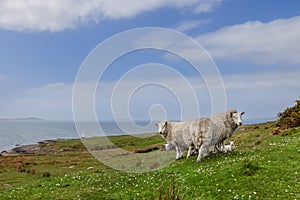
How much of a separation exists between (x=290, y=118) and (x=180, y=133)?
21.7m

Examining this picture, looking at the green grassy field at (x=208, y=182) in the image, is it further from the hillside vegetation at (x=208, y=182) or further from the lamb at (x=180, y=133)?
the lamb at (x=180, y=133)

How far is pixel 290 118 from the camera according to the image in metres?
39.3

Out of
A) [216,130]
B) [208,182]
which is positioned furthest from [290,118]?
[208,182]

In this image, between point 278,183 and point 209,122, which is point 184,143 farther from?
point 278,183

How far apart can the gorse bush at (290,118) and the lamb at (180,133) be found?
19764mm

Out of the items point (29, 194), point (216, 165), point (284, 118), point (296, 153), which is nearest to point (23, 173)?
point (29, 194)

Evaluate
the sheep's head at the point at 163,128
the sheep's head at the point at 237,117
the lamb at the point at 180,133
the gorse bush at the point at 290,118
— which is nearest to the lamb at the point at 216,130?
the sheep's head at the point at 237,117

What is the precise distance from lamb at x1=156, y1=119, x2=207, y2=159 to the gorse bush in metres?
19.8

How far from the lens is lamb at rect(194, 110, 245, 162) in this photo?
2019 cm

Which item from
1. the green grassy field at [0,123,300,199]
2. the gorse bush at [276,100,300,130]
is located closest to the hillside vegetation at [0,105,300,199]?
the green grassy field at [0,123,300,199]

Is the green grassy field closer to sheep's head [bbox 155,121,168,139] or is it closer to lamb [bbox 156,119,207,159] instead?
lamb [bbox 156,119,207,159]

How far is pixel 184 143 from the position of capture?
2345 cm

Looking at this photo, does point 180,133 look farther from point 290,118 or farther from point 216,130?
point 290,118

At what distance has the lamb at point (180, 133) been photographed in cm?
→ 2213
